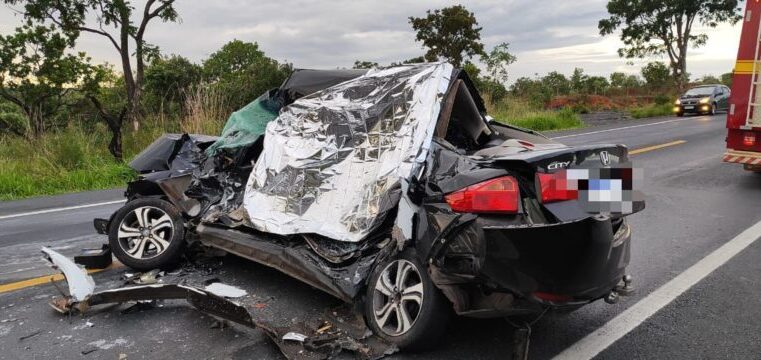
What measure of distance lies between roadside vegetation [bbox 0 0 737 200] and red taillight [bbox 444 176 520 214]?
3.55m

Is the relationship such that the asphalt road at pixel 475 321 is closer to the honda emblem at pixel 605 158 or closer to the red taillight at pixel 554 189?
the red taillight at pixel 554 189

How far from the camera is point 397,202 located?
3.23 m

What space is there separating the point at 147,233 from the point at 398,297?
2387 millimetres

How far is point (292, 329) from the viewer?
10.9 feet

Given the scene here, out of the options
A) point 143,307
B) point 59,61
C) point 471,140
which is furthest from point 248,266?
point 59,61

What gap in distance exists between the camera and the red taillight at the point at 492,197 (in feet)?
8.98

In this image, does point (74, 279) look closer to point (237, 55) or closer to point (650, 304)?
point (650, 304)

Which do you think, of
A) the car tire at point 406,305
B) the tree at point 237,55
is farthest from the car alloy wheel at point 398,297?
the tree at point 237,55

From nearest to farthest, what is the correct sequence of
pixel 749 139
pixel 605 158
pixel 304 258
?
pixel 605 158, pixel 304 258, pixel 749 139

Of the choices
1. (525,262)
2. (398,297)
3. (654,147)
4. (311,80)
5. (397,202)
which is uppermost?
(311,80)

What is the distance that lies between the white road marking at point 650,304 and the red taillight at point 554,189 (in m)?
0.93

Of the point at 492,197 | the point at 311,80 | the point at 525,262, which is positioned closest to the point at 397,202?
the point at 492,197

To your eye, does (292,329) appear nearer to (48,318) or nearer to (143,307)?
(143,307)

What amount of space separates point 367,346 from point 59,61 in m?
20.3
